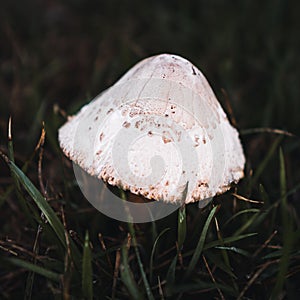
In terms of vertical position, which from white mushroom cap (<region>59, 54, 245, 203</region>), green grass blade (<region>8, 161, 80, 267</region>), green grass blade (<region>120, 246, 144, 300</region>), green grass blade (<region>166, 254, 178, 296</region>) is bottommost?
green grass blade (<region>166, 254, 178, 296</region>)

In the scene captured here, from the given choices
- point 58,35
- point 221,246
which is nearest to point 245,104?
point 221,246

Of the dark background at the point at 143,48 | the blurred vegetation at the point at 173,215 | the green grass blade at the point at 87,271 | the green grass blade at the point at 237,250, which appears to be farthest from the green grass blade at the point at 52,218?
the dark background at the point at 143,48

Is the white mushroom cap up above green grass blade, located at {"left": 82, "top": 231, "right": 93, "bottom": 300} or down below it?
above

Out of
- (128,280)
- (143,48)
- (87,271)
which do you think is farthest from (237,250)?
(143,48)

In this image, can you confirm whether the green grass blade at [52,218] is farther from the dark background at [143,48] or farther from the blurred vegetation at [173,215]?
the dark background at [143,48]

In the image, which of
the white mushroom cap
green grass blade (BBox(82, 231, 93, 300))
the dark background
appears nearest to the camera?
green grass blade (BBox(82, 231, 93, 300))

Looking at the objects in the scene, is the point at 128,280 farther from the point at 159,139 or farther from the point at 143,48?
the point at 143,48

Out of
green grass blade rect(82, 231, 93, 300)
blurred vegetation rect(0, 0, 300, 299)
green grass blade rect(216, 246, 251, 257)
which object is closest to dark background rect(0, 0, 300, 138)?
blurred vegetation rect(0, 0, 300, 299)

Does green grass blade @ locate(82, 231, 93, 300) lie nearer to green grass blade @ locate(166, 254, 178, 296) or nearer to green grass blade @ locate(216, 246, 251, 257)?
green grass blade @ locate(166, 254, 178, 296)
